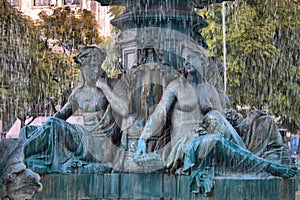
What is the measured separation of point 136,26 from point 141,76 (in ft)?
2.73

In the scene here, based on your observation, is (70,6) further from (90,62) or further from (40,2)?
(90,62)

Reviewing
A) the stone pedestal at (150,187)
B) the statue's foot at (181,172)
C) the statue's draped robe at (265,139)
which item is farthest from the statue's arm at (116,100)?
the statue's draped robe at (265,139)

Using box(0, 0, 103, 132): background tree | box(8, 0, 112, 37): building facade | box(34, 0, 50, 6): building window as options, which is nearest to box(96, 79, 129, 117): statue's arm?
box(0, 0, 103, 132): background tree

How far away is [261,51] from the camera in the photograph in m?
22.1

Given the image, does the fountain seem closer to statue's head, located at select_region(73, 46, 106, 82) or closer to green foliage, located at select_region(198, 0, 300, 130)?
statue's head, located at select_region(73, 46, 106, 82)

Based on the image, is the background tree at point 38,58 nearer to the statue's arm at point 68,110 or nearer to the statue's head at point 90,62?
the statue's arm at point 68,110

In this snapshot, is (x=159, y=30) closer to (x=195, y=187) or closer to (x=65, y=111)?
(x=65, y=111)

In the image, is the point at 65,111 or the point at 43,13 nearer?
the point at 65,111

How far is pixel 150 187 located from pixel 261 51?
548 inches

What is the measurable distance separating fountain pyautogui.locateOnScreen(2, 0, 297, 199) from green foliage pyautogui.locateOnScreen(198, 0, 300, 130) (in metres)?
12.1

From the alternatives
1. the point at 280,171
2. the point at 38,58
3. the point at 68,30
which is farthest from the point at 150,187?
the point at 68,30

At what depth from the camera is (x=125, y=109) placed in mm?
9398

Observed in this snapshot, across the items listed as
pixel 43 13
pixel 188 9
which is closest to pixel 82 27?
pixel 43 13

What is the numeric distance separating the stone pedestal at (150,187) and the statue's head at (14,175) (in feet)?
11.2
